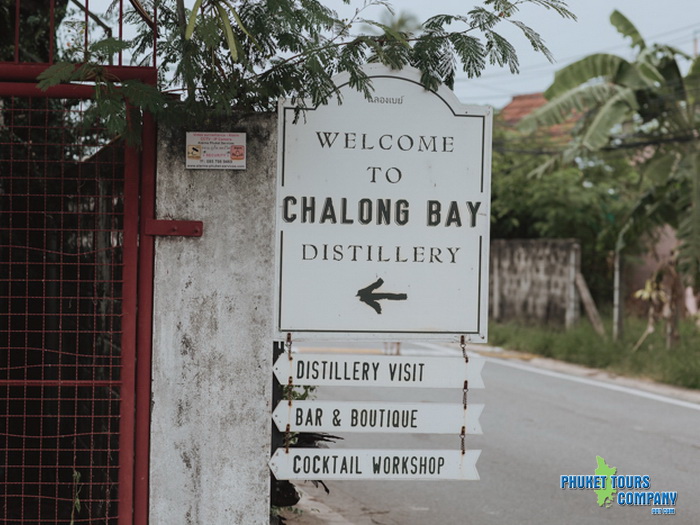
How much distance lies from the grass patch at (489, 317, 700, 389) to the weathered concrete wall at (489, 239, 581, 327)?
35cm

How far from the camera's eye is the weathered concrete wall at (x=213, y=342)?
4445mm

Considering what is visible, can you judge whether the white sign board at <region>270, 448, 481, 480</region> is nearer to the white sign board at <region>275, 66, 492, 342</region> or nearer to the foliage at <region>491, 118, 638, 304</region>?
the white sign board at <region>275, 66, 492, 342</region>

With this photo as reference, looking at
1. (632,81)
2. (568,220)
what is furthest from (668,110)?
(568,220)

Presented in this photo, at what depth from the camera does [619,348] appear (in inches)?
618

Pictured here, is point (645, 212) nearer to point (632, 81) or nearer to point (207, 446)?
point (632, 81)

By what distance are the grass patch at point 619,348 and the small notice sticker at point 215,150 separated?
10.3m

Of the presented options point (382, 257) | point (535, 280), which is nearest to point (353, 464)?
point (382, 257)

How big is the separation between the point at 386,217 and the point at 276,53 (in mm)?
944

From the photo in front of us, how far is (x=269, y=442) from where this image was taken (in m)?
4.50

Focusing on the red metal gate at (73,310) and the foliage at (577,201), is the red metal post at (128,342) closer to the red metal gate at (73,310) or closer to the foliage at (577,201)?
the red metal gate at (73,310)

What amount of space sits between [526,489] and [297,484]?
188 cm

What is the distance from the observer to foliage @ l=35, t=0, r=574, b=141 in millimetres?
4066

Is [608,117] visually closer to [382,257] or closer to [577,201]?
[577,201]

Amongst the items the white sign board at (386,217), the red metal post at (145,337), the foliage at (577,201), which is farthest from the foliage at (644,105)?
the red metal post at (145,337)
